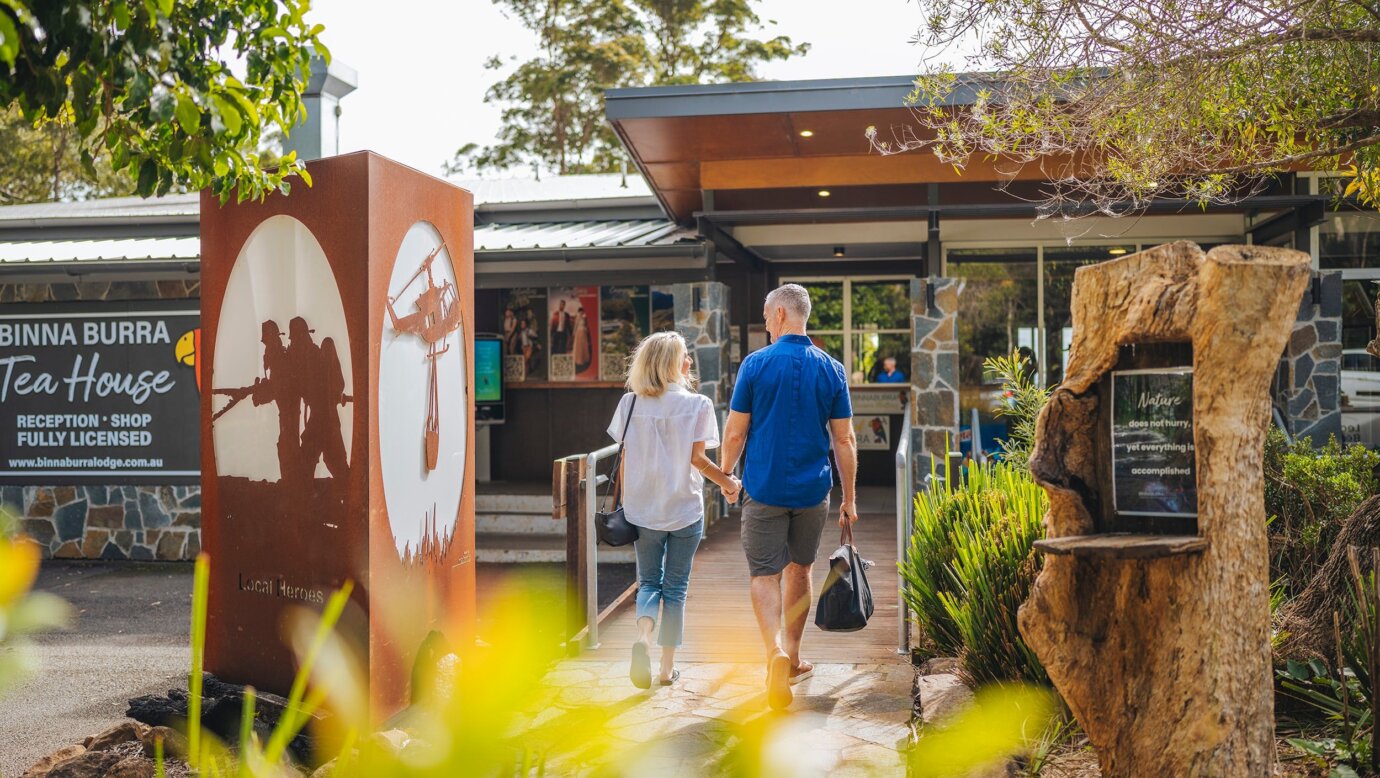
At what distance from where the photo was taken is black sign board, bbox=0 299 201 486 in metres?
10.9

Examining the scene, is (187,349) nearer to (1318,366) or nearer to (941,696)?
(941,696)

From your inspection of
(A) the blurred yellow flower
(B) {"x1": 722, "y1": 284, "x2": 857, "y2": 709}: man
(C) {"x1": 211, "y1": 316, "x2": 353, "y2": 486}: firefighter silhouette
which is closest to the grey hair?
(B) {"x1": 722, "y1": 284, "x2": 857, "y2": 709}: man

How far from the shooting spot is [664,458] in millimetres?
5340

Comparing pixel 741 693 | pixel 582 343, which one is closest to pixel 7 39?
pixel 741 693

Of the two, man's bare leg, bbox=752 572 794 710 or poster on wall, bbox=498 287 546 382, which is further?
poster on wall, bbox=498 287 546 382

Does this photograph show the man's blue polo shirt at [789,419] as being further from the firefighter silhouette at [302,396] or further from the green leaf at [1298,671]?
the green leaf at [1298,671]

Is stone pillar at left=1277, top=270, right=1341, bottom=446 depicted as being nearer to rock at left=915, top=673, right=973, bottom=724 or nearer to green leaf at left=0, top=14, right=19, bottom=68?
rock at left=915, top=673, right=973, bottom=724

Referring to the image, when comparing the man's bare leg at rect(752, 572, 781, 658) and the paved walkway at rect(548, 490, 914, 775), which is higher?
the man's bare leg at rect(752, 572, 781, 658)

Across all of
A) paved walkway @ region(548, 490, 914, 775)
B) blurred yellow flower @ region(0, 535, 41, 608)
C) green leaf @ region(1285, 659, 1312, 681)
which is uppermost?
blurred yellow flower @ region(0, 535, 41, 608)

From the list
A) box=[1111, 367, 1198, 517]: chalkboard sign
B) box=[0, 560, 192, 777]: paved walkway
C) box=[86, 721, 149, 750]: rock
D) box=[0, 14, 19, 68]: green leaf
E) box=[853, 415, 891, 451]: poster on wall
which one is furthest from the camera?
box=[853, 415, 891, 451]: poster on wall

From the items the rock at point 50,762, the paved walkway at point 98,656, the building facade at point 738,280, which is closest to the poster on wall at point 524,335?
the building facade at point 738,280

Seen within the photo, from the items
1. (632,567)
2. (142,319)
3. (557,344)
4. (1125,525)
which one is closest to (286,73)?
(1125,525)

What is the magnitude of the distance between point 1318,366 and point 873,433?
209 inches

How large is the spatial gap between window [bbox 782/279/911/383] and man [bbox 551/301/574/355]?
3.25 m
